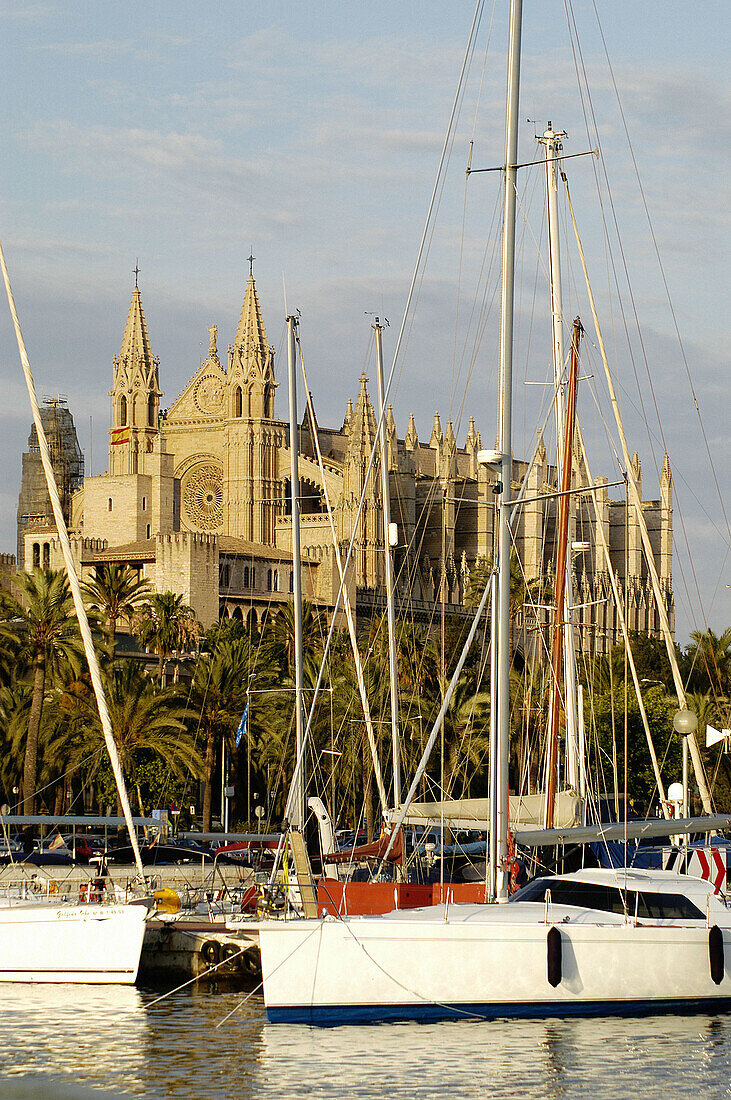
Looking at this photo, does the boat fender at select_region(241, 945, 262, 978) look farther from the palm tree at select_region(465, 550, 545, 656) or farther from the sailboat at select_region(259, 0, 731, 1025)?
the palm tree at select_region(465, 550, 545, 656)

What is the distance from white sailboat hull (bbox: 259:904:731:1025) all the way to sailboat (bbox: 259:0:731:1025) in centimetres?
1

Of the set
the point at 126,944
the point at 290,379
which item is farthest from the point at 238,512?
the point at 126,944

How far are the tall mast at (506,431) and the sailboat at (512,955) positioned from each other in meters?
0.07

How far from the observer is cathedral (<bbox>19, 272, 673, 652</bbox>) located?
96.4 meters

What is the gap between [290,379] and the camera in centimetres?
3422

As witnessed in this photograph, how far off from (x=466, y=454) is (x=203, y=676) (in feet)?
253

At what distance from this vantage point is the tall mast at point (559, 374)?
29.7 meters

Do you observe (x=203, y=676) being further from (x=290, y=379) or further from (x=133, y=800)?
(x=290, y=379)

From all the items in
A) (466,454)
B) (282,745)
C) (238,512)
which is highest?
(466,454)

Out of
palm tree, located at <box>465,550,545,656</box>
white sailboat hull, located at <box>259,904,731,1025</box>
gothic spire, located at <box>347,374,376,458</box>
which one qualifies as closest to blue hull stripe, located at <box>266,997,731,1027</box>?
white sailboat hull, located at <box>259,904,731,1025</box>

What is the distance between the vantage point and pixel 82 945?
24031 millimetres

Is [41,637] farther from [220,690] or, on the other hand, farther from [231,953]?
[231,953]

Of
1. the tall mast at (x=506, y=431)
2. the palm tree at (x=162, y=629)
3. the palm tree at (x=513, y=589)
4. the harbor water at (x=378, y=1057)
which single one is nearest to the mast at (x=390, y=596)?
the tall mast at (x=506, y=431)

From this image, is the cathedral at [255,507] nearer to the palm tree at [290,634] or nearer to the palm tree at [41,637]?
the palm tree at [290,634]
